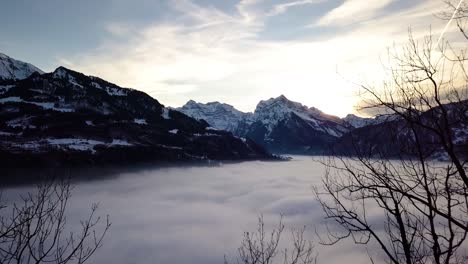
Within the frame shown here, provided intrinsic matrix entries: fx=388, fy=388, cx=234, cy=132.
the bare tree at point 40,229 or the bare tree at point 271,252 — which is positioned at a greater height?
the bare tree at point 40,229

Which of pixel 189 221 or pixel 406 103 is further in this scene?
pixel 189 221

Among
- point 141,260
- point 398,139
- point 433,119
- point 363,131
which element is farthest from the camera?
point 141,260

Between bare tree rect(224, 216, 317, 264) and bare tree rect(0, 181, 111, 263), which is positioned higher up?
bare tree rect(0, 181, 111, 263)

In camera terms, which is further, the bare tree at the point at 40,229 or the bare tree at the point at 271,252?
the bare tree at the point at 271,252

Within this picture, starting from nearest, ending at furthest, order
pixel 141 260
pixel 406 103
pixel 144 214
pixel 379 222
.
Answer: pixel 406 103 < pixel 141 260 < pixel 379 222 < pixel 144 214

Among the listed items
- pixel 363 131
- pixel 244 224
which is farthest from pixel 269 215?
pixel 363 131

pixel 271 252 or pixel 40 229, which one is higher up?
pixel 40 229

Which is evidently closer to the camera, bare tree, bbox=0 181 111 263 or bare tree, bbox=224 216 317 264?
bare tree, bbox=0 181 111 263

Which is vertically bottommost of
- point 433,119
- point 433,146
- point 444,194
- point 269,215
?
point 269,215

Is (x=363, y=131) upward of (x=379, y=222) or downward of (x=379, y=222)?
upward

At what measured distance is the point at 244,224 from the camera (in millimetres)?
156500

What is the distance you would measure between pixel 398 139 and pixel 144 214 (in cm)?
17835

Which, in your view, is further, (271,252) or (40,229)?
(271,252)

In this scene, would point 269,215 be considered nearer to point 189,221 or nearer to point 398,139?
point 189,221
